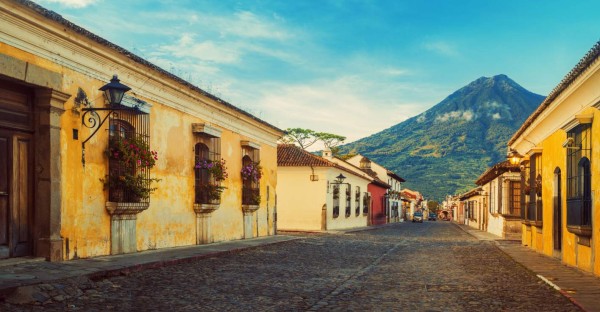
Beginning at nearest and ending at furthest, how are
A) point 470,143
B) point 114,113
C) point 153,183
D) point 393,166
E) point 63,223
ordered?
point 63,223, point 114,113, point 153,183, point 393,166, point 470,143

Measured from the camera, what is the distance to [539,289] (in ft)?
26.3

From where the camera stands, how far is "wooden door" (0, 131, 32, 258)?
8422 millimetres

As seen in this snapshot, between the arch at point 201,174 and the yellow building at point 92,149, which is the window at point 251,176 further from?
the arch at point 201,174

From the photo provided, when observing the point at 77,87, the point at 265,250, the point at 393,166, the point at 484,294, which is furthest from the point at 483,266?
the point at 393,166

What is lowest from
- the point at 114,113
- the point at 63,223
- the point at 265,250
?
the point at 265,250

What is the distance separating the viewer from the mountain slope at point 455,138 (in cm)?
13062

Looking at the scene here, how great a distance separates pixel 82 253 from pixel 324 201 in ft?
62.9

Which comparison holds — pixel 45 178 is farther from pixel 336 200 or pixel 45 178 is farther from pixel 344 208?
pixel 344 208

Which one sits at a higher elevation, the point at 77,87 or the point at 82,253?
the point at 77,87

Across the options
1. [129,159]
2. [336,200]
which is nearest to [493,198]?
[336,200]

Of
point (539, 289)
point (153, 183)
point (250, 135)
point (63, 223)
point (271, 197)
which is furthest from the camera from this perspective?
point (271, 197)

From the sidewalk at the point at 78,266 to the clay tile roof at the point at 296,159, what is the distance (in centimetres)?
1644

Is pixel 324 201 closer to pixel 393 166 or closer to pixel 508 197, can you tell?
pixel 508 197

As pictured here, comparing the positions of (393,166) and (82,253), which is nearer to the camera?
(82,253)
